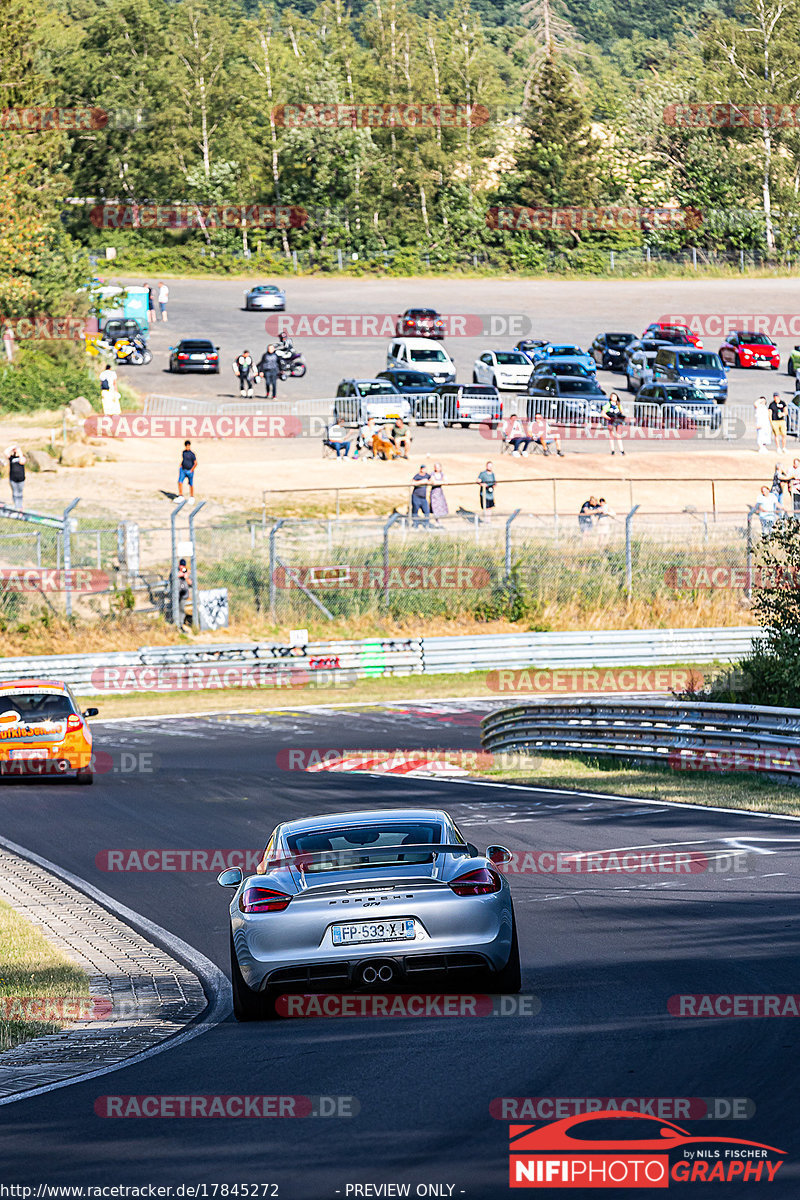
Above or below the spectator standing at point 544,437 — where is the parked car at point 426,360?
above

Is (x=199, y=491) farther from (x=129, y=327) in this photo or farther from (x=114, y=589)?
(x=129, y=327)

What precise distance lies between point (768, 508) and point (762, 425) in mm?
14792

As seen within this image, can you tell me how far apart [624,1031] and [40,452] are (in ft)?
139

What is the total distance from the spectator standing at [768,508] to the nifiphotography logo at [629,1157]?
29.3m

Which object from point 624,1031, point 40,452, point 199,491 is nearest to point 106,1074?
point 624,1031

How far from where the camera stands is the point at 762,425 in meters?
51.5

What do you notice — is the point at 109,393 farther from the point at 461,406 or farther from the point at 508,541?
the point at 508,541

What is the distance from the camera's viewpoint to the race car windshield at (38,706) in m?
22.2

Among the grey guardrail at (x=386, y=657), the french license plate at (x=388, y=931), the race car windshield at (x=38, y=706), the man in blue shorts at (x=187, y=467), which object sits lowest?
the grey guardrail at (x=386, y=657)

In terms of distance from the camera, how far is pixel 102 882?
14891 millimetres

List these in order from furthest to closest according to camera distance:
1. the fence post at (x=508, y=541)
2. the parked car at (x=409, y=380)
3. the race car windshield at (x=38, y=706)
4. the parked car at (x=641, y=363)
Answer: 1. the parked car at (x=641, y=363)
2. the parked car at (x=409, y=380)
3. the fence post at (x=508, y=541)
4. the race car windshield at (x=38, y=706)

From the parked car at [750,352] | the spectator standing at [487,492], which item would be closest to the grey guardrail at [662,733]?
the spectator standing at [487,492]

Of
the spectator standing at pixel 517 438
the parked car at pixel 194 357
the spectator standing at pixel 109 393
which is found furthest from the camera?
the parked car at pixel 194 357

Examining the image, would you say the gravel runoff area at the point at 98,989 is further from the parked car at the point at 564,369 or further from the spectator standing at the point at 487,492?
the parked car at the point at 564,369
